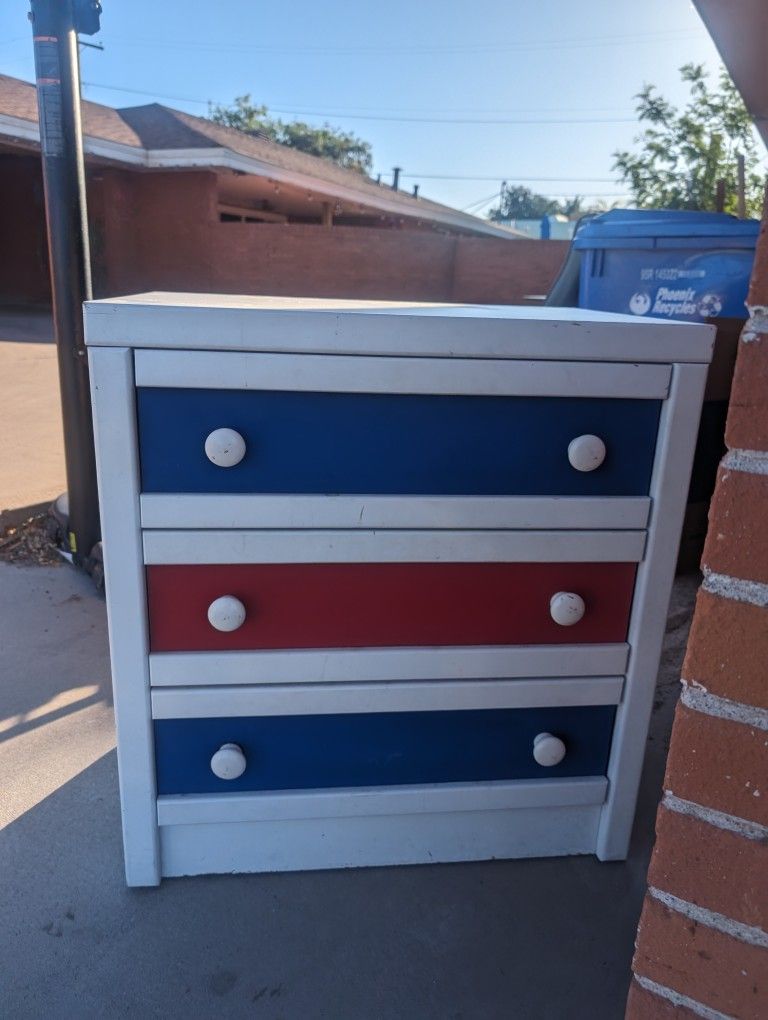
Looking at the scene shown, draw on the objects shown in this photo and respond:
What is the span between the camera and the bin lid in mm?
4285

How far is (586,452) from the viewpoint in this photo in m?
1.56

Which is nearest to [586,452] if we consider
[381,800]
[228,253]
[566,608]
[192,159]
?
[566,608]

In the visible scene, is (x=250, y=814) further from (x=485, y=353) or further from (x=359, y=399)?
(x=485, y=353)

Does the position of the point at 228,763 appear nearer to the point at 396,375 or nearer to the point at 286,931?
the point at 286,931

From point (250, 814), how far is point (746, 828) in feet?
3.68

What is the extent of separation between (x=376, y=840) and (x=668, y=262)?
3882 millimetres

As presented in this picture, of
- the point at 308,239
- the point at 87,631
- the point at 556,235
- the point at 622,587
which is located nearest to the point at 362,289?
the point at 308,239

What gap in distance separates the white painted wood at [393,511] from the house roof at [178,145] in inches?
506

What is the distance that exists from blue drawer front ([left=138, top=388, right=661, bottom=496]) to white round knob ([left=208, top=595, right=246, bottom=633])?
8.9 inches

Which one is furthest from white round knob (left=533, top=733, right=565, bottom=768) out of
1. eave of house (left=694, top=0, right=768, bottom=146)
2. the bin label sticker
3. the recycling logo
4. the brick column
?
the recycling logo

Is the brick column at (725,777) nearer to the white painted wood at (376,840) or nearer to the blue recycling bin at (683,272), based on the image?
the white painted wood at (376,840)

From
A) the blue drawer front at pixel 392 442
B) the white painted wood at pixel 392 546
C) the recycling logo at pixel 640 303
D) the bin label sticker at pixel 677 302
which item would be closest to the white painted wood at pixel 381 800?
the white painted wood at pixel 392 546

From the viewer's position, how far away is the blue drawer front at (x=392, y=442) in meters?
1.48

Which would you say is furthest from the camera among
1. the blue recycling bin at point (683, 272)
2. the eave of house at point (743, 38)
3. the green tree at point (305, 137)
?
the green tree at point (305, 137)
